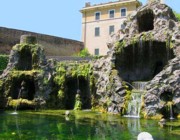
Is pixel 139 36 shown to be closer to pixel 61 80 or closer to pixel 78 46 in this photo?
pixel 61 80

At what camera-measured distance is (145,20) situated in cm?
3036

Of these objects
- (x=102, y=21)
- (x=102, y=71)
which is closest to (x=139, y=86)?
(x=102, y=71)

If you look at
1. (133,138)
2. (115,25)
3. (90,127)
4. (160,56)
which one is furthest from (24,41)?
(115,25)

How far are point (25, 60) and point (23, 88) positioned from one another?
3.88 m

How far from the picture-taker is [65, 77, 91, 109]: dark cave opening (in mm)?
29344

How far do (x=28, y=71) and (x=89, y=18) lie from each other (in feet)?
106

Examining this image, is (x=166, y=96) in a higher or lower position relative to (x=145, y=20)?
lower

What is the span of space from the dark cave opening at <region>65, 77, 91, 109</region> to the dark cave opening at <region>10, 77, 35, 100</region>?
3.24 metres

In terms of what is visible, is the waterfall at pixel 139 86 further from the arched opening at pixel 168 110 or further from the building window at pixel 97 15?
the building window at pixel 97 15

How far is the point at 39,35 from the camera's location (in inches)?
1815

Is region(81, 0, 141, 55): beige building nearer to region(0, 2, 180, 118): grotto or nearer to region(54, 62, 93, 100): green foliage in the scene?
region(0, 2, 180, 118): grotto

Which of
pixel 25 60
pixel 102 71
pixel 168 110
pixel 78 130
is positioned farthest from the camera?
pixel 25 60

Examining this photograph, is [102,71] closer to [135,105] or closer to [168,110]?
[135,105]

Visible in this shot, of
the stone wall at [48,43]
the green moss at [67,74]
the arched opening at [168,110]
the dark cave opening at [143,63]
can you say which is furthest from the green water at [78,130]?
the stone wall at [48,43]
